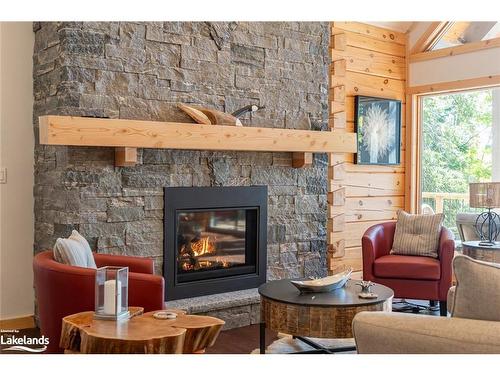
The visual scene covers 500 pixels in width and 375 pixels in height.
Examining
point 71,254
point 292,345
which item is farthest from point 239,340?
point 71,254

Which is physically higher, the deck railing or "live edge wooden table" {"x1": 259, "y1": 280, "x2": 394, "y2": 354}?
the deck railing

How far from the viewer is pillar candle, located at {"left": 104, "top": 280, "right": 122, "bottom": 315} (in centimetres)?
267

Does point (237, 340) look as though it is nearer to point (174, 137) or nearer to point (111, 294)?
point (174, 137)

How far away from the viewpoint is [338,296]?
3377mm

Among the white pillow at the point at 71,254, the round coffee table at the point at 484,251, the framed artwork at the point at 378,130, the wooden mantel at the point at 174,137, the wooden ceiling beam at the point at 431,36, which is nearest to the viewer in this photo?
the white pillow at the point at 71,254

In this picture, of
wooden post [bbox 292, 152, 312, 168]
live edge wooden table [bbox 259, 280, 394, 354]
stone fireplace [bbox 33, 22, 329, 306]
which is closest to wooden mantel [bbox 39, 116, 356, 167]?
wooden post [bbox 292, 152, 312, 168]

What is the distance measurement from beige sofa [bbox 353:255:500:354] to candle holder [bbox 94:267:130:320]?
44.7 inches

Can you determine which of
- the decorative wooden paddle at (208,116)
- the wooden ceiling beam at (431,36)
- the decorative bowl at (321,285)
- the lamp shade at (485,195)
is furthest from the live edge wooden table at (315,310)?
the wooden ceiling beam at (431,36)

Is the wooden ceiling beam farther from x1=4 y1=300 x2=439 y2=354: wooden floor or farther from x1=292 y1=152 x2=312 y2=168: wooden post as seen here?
x1=4 y1=300 x2=439 y2=354: wooden floor

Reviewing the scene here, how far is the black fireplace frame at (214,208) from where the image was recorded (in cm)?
428

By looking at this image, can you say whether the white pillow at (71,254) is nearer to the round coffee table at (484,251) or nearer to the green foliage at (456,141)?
the round coffee table at (484,251)

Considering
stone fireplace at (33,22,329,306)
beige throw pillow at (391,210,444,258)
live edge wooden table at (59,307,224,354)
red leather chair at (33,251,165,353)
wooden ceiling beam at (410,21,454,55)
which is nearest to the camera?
live edge wooden table at (59,307,224,354)

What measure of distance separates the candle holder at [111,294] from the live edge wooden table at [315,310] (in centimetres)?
92
